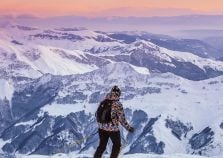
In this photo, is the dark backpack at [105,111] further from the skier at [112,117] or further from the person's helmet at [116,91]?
the person's helmet at [116,91]

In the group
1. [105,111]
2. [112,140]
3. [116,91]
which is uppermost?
[116,91]

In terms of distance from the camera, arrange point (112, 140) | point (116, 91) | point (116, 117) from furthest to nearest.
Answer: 1. point (112, 140)
2. point (116, 91)
3. point (116, 117)

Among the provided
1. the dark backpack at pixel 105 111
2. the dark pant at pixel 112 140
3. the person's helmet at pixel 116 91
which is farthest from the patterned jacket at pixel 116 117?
the person's helmet at pixel 116 91

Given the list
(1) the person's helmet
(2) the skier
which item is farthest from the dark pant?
(1) the person's helmet

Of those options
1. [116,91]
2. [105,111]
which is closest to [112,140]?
[105,111]

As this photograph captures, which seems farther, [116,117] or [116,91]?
[116,91]

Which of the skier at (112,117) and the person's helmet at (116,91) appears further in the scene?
the person's helmet at (116,91)

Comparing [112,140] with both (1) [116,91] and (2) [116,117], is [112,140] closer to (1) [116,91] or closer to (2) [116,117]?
(2) [116,117]

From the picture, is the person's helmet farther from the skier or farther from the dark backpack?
the dark backpack

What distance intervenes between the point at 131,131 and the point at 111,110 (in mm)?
1634

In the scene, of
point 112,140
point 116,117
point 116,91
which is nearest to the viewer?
point 116,117

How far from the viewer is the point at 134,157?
95.1 meters

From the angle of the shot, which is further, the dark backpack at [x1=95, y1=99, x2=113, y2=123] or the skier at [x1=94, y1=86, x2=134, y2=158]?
the dark backpack at [x1=95, y1=99, x2=113, y2=123]

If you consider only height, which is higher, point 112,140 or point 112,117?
point 112,117
